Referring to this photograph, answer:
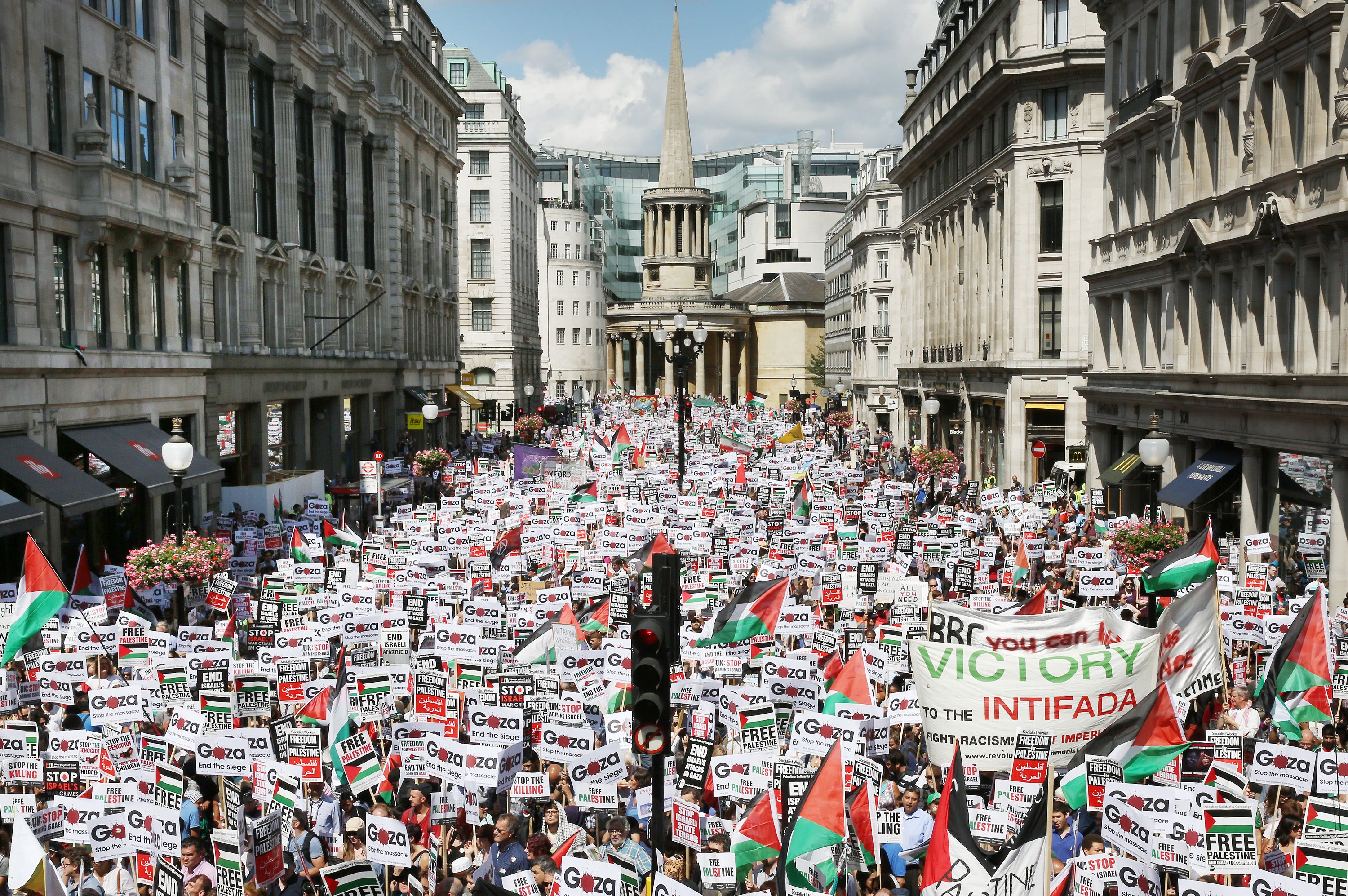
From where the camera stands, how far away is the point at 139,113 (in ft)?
103

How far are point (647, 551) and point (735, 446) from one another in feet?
83.5

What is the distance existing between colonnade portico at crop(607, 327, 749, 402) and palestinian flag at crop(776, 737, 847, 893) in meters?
133

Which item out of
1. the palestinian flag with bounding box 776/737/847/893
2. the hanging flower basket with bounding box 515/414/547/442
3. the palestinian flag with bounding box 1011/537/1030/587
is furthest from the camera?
the hanging flower basket with bounding box 515/414/547/442

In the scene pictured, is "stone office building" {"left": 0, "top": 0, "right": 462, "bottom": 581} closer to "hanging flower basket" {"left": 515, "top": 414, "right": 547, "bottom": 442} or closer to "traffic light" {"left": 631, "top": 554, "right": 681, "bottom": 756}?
"hanging flower basket" {"left": 515, "top": 414, "right": 547, "bottom": 442}

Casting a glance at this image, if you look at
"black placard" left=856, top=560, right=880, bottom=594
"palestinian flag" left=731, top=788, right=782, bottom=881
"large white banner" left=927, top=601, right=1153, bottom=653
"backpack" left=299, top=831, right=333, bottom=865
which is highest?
"large white banner" left=927, top=601, right=1153, bottom=653

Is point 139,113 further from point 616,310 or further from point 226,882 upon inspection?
point 616,310

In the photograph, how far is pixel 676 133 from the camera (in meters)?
152

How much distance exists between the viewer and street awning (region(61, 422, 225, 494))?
2806 cm

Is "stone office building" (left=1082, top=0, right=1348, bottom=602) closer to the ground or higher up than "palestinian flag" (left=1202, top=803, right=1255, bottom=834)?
higher up

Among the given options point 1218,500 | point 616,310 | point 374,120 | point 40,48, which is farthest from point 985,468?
point 616,310

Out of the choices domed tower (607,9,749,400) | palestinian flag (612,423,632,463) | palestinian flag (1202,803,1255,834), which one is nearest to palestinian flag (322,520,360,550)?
→ palestinian flag (612,423,632,463)

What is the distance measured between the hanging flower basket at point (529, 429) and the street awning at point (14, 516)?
42478 mm

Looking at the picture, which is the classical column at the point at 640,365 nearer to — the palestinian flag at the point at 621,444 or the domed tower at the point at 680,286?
the domed tower at the point at 680,286

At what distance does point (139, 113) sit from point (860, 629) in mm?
21912
